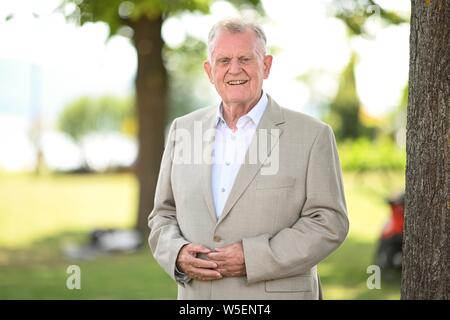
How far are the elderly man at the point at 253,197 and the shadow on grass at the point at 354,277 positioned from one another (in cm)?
364

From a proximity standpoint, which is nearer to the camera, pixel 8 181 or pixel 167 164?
pixel 167 164

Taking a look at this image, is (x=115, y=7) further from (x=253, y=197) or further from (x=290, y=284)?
(x=290, y=284)

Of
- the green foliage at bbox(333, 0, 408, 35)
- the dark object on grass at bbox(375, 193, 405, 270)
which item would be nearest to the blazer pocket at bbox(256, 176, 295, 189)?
the green foliage at bbox(333, 0, 408, 35)

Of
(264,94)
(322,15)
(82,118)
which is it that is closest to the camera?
(264,94)

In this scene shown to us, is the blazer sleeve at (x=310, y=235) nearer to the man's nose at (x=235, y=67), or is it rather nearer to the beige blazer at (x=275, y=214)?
the beige blazer at (x=275, y=214)

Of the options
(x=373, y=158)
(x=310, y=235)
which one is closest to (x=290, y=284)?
(x=310, y=235)

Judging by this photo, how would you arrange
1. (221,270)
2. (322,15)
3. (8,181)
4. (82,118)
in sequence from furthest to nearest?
(82,118) → (8,181) → (322,15) → (221,270)

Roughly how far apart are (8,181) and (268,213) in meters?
31.9

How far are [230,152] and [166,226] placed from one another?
0.51 m

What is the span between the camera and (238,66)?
3246 millimetres

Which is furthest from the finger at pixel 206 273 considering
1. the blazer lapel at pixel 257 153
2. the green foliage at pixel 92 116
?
the green foliage at pixel 92 116
